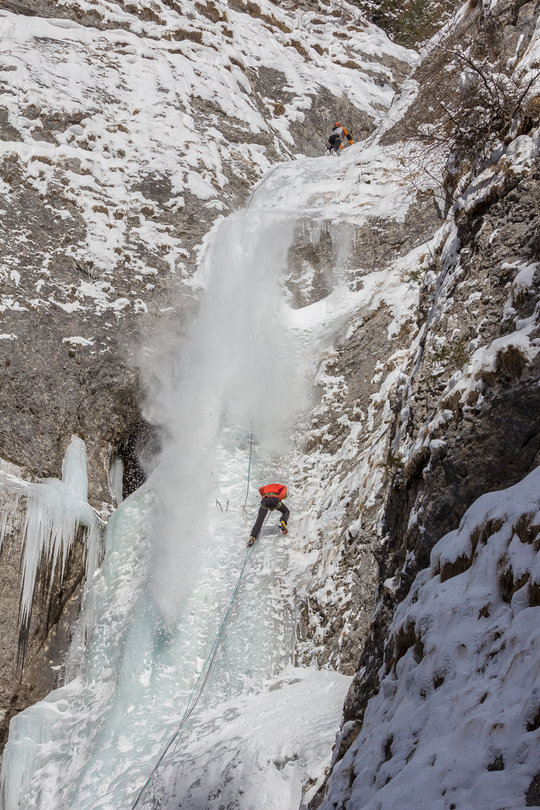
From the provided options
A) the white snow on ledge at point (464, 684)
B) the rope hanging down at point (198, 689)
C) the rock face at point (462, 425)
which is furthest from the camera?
the rope hanging down at point (198, 689)

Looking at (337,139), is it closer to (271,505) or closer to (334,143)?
(334,143)

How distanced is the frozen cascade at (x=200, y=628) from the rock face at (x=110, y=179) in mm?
527

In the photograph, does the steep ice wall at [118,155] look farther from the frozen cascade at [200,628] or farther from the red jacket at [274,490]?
the red jacket at [274,490]

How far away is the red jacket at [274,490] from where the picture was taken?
8156mm

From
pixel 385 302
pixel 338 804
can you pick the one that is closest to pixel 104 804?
pixel 338 804

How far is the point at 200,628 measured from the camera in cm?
752

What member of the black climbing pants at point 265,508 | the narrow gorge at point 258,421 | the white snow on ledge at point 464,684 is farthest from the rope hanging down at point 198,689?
the white snow on ledge at point 464,684

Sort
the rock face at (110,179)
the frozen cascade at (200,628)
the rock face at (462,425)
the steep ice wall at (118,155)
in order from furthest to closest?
1. the steep ice wall at (118,155)
2. the rock face at (110,179)
3. the frozen cascade at (200,628)
4. the rock face at (462,425)

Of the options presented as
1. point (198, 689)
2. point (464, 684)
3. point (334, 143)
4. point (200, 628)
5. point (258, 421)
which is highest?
point (334, 143)

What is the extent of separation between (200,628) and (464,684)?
510 centimetres

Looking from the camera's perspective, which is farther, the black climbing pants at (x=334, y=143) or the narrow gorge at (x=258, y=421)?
the black climbing pants at (x=334, y=143)

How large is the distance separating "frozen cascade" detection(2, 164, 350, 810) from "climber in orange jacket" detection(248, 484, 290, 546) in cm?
19

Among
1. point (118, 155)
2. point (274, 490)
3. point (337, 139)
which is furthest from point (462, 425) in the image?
point (337, 139)

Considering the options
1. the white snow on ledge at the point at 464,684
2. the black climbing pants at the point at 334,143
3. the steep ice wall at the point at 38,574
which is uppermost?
the black climbing pants at the point at 334,143
